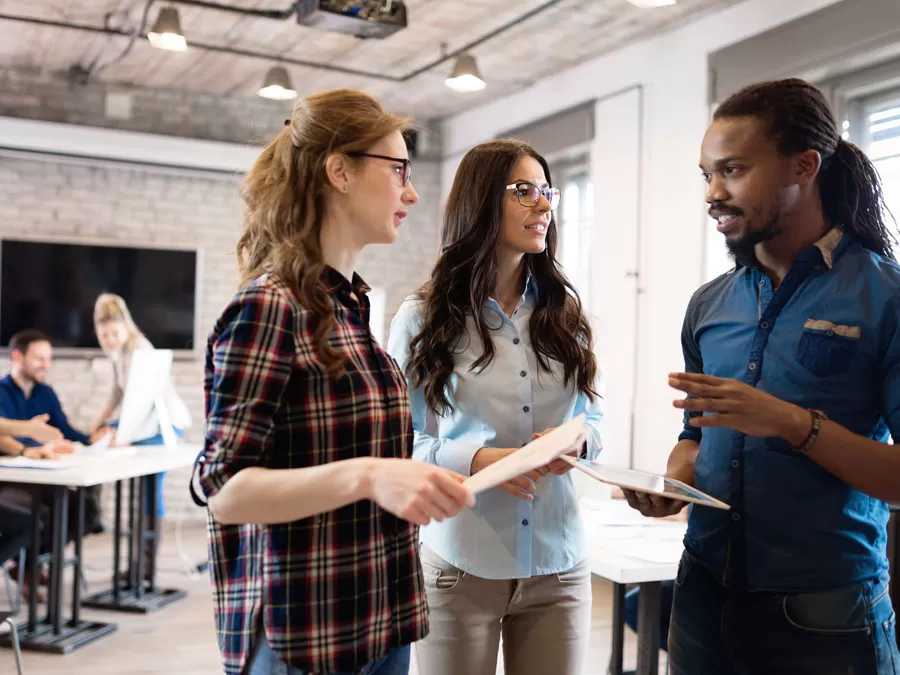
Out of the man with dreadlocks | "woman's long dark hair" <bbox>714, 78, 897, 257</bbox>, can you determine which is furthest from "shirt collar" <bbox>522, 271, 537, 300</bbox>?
"woman's long dark hair" <bbox>714, 78, 897, 257</bbox>

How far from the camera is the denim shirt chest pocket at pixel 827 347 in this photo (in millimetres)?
1354

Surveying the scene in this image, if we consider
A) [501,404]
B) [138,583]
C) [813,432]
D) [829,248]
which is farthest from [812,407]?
[138,583]

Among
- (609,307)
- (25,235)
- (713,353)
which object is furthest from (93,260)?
(713,353)

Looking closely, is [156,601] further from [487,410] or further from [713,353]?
[713,353]

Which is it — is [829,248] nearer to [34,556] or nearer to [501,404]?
[501,404]

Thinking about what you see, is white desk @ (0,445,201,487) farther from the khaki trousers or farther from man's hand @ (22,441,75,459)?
the khaki trousers

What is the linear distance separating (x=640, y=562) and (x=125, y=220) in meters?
5.61

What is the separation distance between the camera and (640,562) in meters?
2.26

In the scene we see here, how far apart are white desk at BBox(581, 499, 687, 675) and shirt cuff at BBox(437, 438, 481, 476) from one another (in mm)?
484

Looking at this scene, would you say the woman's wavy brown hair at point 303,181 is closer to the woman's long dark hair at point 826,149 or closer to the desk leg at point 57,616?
the woman's long dark hair at point 826,149

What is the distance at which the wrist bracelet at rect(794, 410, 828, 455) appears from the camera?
1.30 m

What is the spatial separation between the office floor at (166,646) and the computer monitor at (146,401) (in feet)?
2.85

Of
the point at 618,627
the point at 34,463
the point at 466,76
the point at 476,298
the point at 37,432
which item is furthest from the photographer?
the point at 466,76

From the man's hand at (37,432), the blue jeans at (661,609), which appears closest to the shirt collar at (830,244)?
the blue jeans at (661,609)
